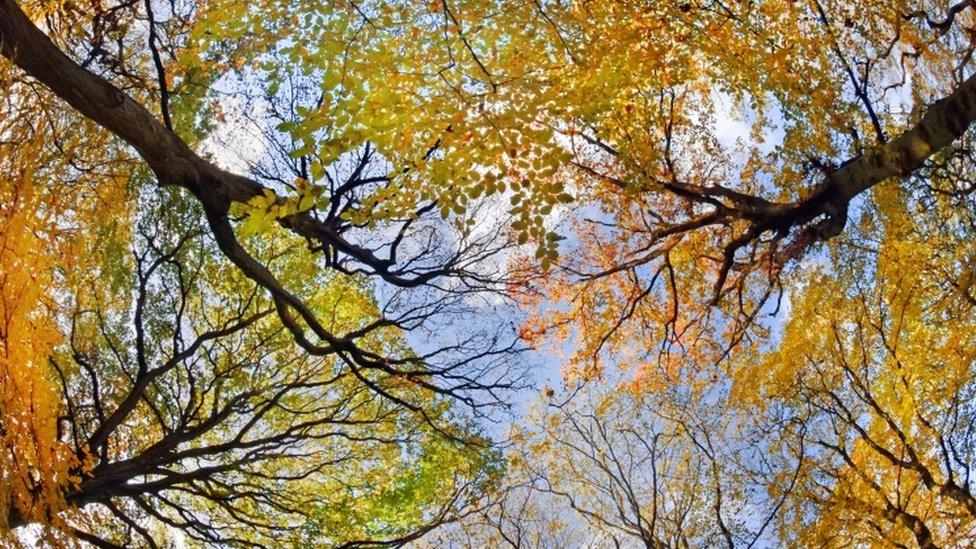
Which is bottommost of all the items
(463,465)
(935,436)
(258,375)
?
(935,436)

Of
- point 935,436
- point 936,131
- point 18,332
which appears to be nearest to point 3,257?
point 18,332

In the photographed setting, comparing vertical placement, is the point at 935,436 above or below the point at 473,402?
below

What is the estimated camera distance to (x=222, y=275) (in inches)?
410

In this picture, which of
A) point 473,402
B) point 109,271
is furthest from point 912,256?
point 109,271

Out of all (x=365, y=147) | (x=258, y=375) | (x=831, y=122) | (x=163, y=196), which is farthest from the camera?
(x=258, y=375)

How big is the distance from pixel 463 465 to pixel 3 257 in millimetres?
7366

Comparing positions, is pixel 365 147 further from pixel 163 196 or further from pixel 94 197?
pixel 94 197

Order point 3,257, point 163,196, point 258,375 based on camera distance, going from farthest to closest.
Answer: point 258,375, point 163,196, point 3,257

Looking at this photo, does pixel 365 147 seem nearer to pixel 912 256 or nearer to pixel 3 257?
pixel 3 257

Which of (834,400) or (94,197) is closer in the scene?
(94,197)

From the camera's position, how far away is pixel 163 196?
929cm

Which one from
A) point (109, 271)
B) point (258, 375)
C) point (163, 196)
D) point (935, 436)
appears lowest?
point (935, 436)

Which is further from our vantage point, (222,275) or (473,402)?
(222,275)

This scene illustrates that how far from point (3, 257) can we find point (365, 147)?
4598 millimetres
